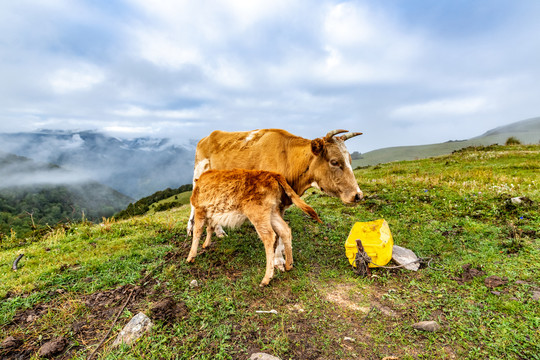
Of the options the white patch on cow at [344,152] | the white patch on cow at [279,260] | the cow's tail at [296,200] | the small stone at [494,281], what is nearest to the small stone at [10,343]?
the white patch on cow at [279,260]

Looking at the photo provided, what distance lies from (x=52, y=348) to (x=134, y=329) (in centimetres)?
101

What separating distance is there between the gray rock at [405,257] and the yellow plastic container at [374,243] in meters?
0.22

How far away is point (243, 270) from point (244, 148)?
3.23 meters

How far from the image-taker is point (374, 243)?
5293mm

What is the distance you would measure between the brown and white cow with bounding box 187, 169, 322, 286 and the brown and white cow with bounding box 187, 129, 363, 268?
2.25 feet

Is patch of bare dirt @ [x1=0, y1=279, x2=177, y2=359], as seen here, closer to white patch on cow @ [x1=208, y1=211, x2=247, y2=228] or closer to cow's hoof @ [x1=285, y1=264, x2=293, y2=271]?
white patch on cow @ [x1=208, y1=211, x2=247, y2=228]

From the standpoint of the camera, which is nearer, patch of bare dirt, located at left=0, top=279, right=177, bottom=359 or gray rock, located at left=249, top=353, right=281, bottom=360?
gray rock, located at left=249, top=353, right=281, bottom=360

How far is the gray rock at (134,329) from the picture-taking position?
3.31 meters

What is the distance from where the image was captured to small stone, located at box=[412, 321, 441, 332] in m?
3.50

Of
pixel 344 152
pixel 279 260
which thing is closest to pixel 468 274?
pixel 344 152

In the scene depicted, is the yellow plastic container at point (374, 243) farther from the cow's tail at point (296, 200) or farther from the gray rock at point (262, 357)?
the gray rock at point (262, 357)

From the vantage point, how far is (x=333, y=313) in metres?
4.02

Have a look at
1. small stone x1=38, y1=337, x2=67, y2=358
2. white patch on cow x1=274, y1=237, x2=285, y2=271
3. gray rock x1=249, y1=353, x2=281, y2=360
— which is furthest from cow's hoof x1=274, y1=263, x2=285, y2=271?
small stone x1=38, y1=337, x2=67, y2=358

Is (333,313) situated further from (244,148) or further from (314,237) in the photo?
(244,148)
